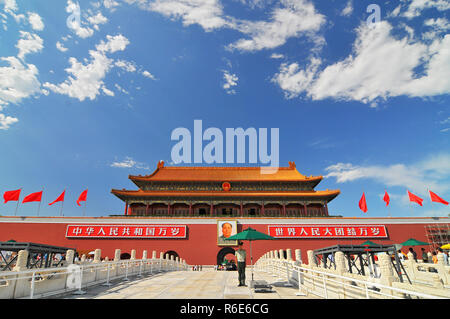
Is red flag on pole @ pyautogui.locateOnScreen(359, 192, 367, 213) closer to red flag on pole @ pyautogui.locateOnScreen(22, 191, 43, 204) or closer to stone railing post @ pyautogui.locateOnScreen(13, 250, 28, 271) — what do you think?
stone railing post @ pyautogui.locateOnScreen(13, 250, 28, 271)

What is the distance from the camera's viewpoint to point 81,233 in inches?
1095

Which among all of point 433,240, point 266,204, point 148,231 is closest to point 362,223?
point 433,240

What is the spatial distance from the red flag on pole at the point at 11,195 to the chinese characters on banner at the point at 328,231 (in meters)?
29.4

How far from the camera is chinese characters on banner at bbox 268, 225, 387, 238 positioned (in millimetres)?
28281

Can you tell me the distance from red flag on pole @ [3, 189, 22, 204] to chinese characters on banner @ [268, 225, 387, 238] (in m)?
29.4

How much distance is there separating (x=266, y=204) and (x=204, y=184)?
31.1ft

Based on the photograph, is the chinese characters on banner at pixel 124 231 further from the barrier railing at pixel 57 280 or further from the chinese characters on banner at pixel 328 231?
the barrier railing at pixel 57 280

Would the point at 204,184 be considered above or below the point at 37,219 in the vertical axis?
above

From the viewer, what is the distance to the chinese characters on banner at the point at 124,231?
27766mm

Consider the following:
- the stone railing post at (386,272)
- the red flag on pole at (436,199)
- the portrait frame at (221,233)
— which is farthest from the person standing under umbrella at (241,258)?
the red flag on pole at (436,199)

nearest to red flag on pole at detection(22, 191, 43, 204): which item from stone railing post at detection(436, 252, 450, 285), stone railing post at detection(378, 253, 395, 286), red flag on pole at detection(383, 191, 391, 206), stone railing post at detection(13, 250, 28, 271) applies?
stone railing post at detection(13, 250, 28, 271)
